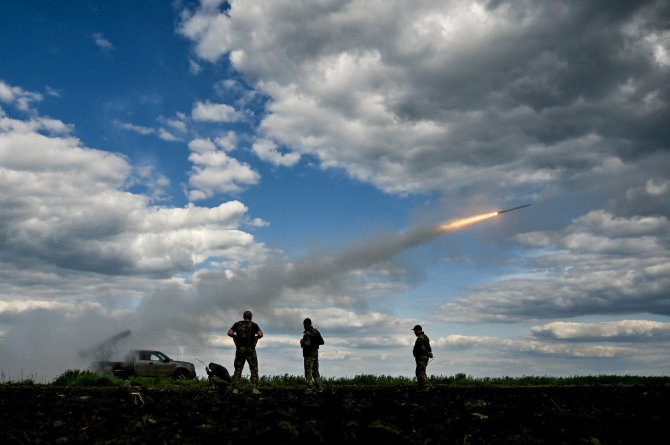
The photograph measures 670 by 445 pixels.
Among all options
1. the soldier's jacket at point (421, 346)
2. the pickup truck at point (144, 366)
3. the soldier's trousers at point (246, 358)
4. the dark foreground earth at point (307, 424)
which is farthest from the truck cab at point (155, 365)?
the dark foreground earth at point (307, 424)

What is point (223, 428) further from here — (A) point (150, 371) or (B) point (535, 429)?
(A) point (150, 371)

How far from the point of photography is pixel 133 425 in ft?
30.1

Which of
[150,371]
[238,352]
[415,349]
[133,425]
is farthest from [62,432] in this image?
[150,371]

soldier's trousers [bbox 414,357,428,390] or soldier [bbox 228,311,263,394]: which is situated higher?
soldier [bbox 228,311,263,394]

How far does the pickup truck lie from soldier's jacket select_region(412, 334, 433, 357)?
12959 mm

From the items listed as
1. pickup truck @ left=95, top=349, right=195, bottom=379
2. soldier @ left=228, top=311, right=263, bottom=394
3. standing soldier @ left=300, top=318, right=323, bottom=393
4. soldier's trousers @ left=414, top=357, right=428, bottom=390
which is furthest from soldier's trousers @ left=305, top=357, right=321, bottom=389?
pickup truck @ left=95, top=349, right=195, bottom=379

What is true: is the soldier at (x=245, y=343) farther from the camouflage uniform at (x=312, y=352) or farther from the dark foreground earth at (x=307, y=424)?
the dark foreground earth at (x=307, y=424)

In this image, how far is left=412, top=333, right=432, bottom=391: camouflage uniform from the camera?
19.1 m

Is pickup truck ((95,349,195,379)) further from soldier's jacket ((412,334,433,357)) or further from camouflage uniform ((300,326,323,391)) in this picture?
soldier's jacket ((412,334,433,357))

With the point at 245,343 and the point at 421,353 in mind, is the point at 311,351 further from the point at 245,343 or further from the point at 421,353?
the point at 421,353

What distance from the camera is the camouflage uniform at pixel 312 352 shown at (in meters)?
16.9

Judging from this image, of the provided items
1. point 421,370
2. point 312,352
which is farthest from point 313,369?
point 421,370

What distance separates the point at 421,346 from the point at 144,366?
14.4m

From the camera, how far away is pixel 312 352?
1703cm
